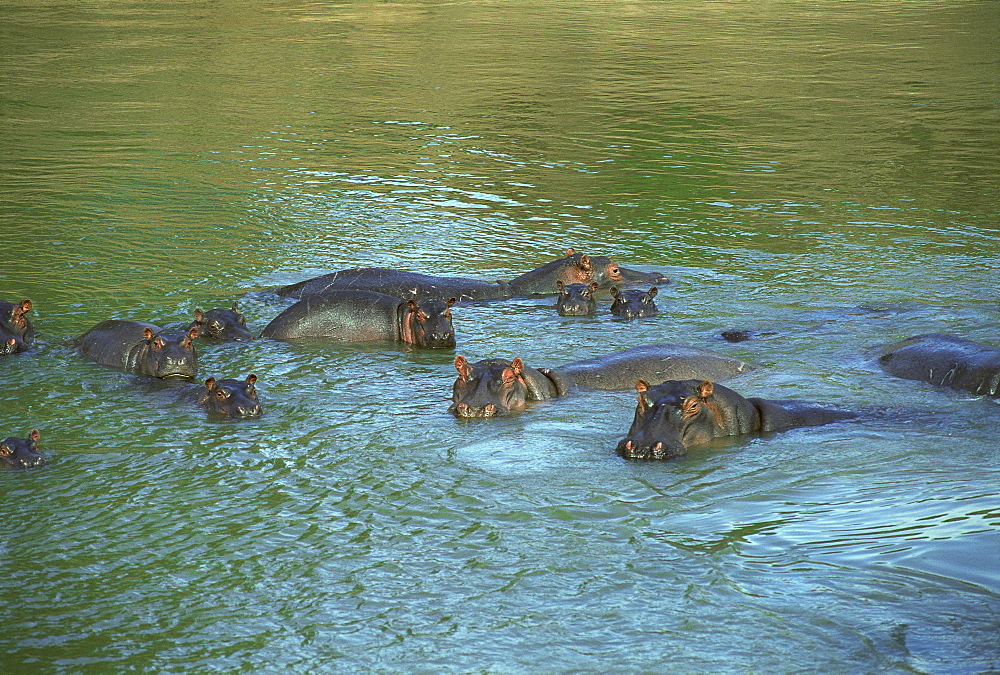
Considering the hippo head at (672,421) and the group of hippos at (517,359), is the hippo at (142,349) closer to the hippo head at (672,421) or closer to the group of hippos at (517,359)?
the group of hippos at (517,359)

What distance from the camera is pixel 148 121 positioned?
1927 centimetres

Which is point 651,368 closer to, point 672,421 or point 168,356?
point 672,421

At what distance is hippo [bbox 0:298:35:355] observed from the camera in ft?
29.0

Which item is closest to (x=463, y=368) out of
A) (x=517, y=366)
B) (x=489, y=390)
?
(x=489, y=390)

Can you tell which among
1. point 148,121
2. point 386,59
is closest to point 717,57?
point 386,59

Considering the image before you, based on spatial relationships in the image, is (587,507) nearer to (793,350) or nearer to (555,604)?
(555,604)

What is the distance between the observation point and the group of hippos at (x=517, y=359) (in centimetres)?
686

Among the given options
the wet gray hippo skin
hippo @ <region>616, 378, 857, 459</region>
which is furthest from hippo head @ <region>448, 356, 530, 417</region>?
the wet gray hippo skin

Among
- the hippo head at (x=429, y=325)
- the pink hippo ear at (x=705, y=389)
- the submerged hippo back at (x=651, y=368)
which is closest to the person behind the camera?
the pink hippo ear at (x=705, y=389)

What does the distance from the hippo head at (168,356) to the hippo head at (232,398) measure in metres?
0.84

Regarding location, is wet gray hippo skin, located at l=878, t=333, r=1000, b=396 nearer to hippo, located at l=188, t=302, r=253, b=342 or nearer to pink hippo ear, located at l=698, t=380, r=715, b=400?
pink hippo ear, located at l=698, t=380, r=715, b=400

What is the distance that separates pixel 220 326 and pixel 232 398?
1.88 m

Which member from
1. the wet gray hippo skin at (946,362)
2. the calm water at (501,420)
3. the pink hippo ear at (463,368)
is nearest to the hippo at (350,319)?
the calm water at (501,420)

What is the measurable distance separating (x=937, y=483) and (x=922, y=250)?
6038 mm
